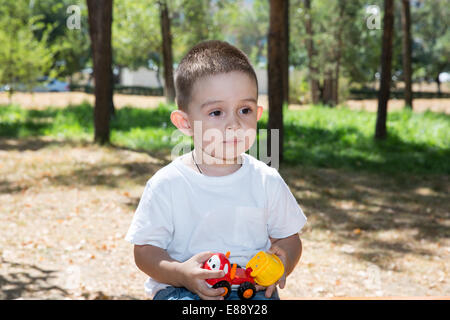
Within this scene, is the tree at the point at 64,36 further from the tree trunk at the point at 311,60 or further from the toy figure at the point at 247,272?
the toy figure at the point at 247,272

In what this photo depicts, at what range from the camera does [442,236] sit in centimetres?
694

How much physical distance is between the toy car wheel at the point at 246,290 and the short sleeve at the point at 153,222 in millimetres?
371

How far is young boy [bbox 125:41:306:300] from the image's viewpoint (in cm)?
196

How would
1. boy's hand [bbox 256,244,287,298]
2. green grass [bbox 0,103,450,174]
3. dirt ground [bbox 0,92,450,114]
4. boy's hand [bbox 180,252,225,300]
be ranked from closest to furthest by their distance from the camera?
boy's hand [bbox 180,252,225,300]
boy's hand [bbox 256,244,287,298]
green grass [bbox 0,103,450,174]
dirt ground [bbox 0,92,450,114]

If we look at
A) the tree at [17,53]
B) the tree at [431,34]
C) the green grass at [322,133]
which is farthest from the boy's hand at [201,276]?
the tree at [431,34]

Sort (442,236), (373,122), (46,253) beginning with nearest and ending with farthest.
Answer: (46,253), (442,236), (373,122)

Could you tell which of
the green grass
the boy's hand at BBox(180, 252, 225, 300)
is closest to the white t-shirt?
the boy's hand at BBox(180, 252, 225, 300)

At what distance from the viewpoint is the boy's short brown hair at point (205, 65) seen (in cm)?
Result: 197

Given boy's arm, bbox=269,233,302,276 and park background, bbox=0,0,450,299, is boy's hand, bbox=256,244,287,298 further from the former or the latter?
park background, bbox=0,0,450,299

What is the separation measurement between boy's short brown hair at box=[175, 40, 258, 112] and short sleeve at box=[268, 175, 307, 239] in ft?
1.55

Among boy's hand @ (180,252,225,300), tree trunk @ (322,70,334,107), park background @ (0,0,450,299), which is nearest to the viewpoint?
boy's hand @ (180,252,225,300)

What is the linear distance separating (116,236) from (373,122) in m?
9.83
